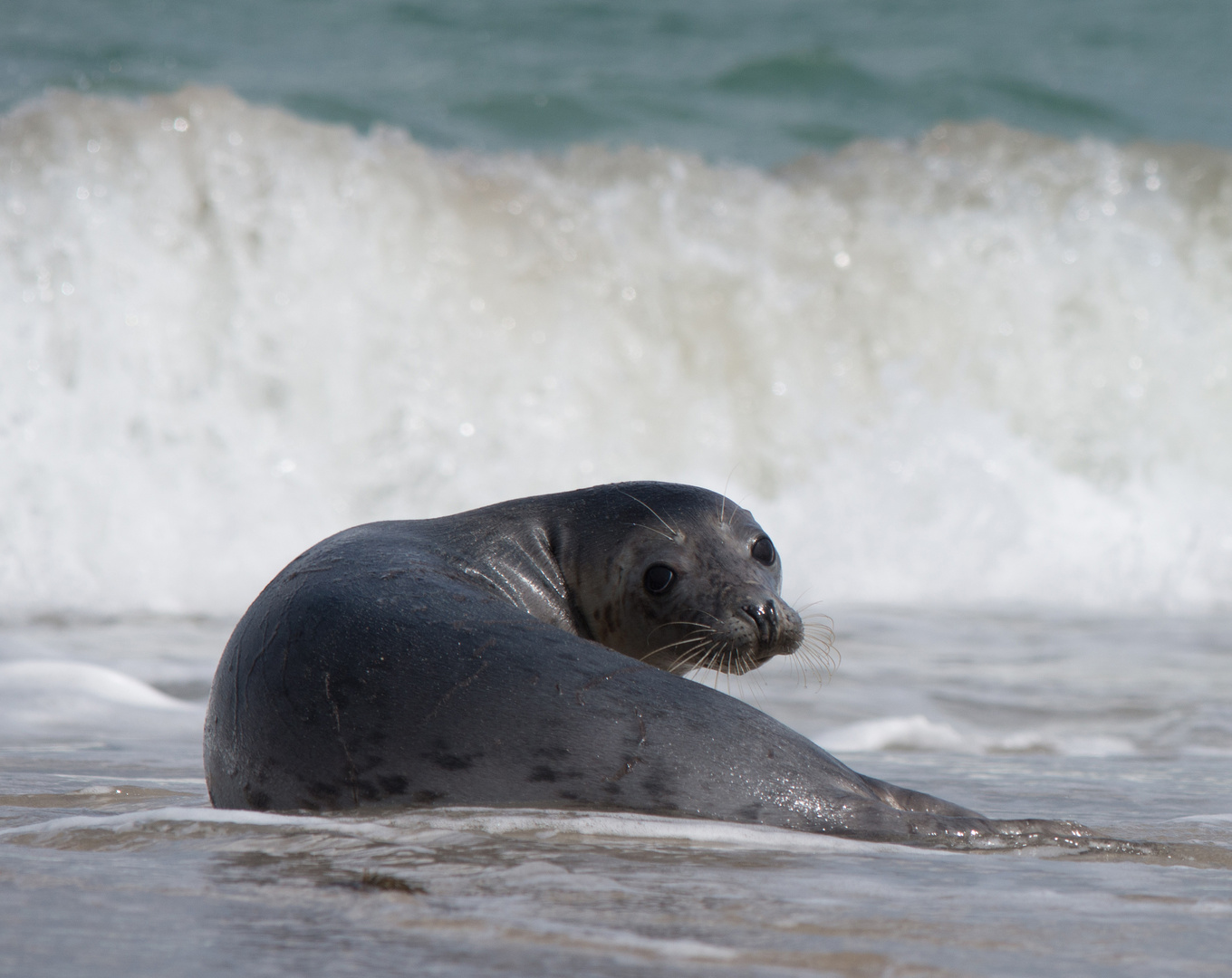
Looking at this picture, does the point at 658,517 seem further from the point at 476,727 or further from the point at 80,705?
the point at 80,705

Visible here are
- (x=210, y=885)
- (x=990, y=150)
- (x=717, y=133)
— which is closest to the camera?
(x=210, y=885)

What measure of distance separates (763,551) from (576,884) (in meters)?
1.49

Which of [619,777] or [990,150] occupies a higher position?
[990,150]

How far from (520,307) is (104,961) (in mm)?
7631

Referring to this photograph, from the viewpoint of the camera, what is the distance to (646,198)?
9.87 m

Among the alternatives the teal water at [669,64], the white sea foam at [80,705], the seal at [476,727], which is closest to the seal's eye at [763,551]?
the seal at [476,727]

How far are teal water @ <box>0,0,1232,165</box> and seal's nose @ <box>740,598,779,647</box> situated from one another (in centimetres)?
748

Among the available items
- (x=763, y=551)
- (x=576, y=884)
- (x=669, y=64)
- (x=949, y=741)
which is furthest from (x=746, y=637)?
(x=669, y=64)

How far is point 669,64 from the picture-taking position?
1323 centimetres

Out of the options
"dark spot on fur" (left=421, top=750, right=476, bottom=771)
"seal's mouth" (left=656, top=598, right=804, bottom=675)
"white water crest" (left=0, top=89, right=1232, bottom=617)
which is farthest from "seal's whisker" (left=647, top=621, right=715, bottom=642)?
"white water crest" (left=0, top=89, right=1232, bottom=617)

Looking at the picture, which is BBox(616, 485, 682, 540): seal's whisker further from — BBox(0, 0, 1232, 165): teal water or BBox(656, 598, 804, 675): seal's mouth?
BBox(0, 0, 1232, 165): teal water

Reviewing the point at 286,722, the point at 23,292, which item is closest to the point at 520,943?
the point at 286,722

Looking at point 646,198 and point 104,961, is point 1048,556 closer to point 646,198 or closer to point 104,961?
point 646,198

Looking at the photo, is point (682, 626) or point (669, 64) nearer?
point (682, 626)
